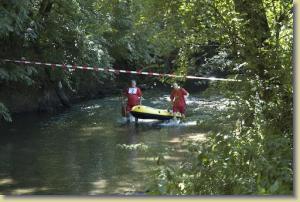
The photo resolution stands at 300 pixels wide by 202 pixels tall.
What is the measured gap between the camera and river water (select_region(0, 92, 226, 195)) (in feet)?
21.9

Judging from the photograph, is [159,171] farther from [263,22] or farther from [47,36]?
[47,36]

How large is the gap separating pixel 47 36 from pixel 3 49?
1495 mm

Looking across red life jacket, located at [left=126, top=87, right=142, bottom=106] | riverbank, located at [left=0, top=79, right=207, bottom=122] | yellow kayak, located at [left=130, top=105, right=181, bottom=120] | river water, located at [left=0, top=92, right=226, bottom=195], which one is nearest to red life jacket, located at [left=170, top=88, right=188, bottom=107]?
river water, located at [left=0, top=92, right=226, bottom=195]

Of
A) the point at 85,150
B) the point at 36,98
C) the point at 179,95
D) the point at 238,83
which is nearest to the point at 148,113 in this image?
the point at 179,95

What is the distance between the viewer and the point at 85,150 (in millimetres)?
9453

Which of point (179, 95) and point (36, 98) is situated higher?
point (179, 95)

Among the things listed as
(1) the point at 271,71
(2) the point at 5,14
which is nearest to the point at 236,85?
(1) the point at 271,71

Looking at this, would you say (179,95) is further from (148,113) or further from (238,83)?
(238,83)

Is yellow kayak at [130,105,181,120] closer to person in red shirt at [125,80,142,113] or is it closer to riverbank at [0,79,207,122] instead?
person in red shirt at [125,80,142,113]

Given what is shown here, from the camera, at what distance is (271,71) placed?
13.5 feet

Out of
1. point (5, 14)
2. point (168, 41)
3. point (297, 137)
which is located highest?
point (5, 14)

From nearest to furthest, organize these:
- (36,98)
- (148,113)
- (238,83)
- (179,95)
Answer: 1. (238,83)
2. (179,95)
3. (148,113)
4. (36,98)

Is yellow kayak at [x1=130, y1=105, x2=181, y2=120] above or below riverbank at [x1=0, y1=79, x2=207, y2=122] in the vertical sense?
below

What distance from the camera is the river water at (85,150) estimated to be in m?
6.68
